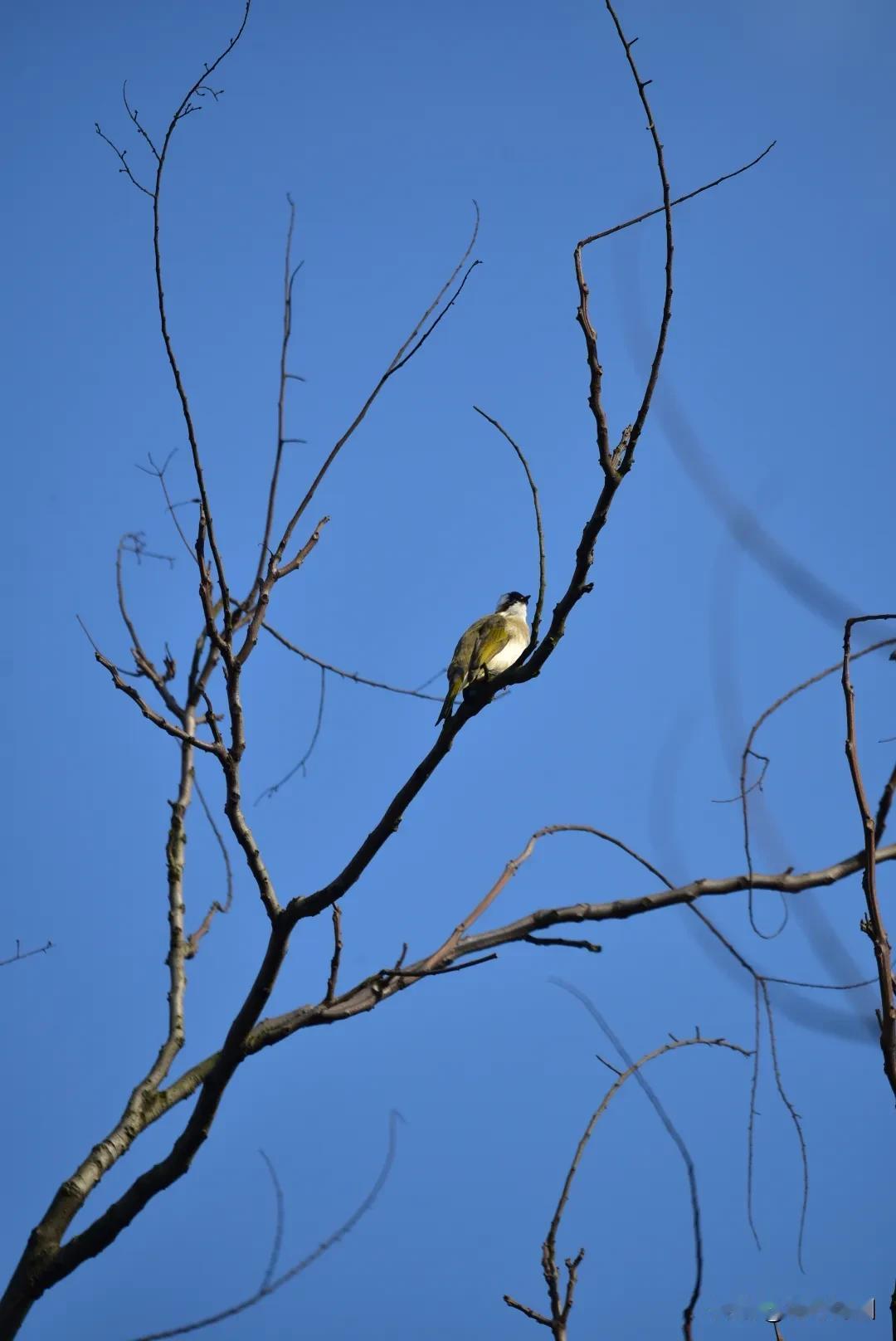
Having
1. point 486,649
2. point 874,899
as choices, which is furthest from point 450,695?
point 874,899

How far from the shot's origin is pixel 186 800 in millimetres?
4719

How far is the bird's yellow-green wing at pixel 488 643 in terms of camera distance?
631cm

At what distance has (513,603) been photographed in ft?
33.3

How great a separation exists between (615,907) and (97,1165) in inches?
65.2

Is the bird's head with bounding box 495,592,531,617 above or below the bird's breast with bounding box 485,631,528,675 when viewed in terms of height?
above

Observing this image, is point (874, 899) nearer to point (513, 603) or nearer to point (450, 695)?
point (450, 695)

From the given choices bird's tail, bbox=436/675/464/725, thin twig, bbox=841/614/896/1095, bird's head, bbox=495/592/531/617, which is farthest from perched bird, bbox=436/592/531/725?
thin twig, bbox=841/614/896/1095

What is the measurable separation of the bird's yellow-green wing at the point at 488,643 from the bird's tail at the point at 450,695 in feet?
0.28

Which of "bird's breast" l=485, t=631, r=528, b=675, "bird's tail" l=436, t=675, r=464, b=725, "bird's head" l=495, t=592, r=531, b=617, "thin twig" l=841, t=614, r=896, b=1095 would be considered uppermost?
"bird's head" l=495, t=592, r=531, b=617

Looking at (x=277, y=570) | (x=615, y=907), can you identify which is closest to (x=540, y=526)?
(x=277, y=570)

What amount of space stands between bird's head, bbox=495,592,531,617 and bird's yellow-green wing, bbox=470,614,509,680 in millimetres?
3006

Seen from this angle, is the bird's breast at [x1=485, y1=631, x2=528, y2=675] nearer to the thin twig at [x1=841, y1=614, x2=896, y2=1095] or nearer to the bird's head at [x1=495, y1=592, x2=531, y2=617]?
the bird's head at [x1=495, y1=592, x2=531, y2=617]

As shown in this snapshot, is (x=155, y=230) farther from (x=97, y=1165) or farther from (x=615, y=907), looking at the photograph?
(x=97, y=1165)

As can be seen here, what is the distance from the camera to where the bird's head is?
988 centimetres
